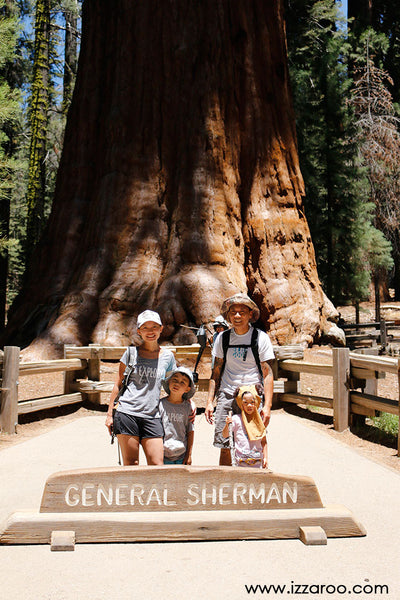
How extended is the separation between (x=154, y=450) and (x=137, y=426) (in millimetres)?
214

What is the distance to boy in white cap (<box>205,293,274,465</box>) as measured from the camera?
4.37m

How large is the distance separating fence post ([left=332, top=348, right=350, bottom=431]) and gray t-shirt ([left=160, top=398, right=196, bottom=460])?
3.88 meters

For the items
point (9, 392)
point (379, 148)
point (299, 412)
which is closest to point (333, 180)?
point (379, 148)

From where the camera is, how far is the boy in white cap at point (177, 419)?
4289mm

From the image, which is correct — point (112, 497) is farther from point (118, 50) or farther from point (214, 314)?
point (118, 50)

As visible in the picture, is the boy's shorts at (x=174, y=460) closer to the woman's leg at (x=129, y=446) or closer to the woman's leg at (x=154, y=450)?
the woman's leg at (x=154, y=450)

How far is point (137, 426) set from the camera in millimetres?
4215

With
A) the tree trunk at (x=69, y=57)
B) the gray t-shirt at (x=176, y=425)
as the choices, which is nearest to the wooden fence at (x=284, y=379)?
the gray t-shirt at (x=176, y=425)

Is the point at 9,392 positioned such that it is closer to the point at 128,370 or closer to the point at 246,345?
the point at 128,370

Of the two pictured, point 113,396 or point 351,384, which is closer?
point 113,396

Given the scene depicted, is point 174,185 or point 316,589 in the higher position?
point 174,185

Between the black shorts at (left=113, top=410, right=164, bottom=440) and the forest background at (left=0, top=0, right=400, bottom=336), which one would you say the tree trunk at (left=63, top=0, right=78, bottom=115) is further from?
the black shorts at (left=113, top=410, right=164, bottom=440)

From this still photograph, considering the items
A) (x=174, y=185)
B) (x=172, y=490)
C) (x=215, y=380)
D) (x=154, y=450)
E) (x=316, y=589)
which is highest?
(x=174, y=185)

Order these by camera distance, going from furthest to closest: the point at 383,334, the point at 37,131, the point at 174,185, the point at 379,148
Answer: the point at 379,148 < the point at 37,131 < the point at 383,334 < the point at 174,185
